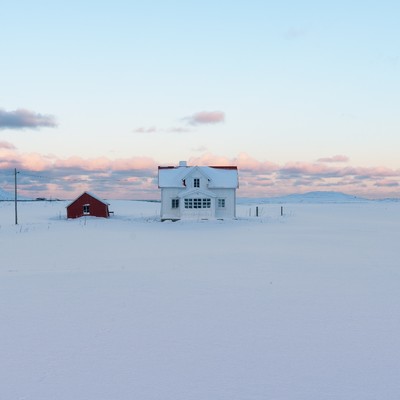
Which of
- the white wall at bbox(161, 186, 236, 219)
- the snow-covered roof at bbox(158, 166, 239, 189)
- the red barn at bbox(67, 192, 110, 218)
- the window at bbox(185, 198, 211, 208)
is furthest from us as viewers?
the red barn at bbox(67, 192, 110, 218)

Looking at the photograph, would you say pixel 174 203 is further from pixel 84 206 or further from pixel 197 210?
pixel 84 206

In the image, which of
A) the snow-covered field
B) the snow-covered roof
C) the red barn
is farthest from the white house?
the snow-covered field

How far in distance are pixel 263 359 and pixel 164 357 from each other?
1.30 metres

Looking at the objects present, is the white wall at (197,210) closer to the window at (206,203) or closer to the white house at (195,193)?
the white house at (195,193)

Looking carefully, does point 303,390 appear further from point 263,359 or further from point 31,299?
point 31,299

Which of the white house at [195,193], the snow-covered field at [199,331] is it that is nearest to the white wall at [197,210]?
the white house at [195,193]

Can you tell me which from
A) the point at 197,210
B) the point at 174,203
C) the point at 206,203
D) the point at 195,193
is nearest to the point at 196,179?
the point at 195,193

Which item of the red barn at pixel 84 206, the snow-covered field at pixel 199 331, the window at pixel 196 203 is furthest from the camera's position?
the red barn at pixel 84 206

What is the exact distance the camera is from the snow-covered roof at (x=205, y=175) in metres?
39.4

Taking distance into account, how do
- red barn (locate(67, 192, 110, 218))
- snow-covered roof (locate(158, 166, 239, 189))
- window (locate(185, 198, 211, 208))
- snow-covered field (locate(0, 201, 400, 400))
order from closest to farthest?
snow-covered field (locate(0, 201, 400, 400))
window (locate(185, 198, 211, 208))
snow-covered roof (locate(158, 166, 239, 189))
red barn (locate(67, 192, 110, 218))

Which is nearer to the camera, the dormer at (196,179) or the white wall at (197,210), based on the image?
the white wall at (197,210)

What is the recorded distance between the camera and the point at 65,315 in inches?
291

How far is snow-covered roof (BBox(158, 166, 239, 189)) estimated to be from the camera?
39.4 metres

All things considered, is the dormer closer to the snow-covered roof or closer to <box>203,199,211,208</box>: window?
the snow-covered roof
